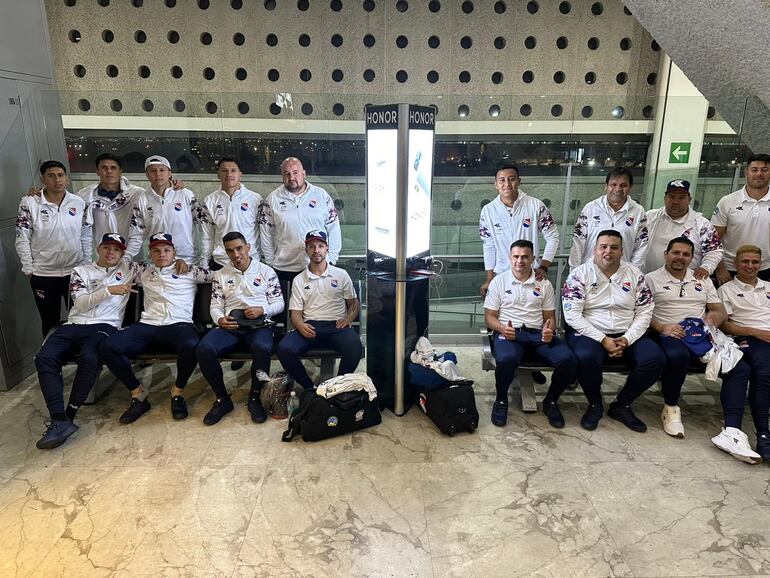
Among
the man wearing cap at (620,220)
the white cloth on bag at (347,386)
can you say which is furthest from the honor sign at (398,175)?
the man wearing cap at (620,220)

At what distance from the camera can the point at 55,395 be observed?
3281 millimetres

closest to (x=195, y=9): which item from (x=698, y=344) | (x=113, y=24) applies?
(x=113, y=24)

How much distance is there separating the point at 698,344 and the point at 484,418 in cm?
156

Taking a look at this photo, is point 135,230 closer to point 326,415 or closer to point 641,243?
point 326,415

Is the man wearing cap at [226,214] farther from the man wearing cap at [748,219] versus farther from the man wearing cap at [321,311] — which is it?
the man wearing cap at [748,219]

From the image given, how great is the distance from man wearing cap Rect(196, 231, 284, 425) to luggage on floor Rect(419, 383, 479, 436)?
1.24 meters

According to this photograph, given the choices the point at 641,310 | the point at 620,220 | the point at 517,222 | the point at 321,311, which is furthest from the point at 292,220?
the point at 641,310

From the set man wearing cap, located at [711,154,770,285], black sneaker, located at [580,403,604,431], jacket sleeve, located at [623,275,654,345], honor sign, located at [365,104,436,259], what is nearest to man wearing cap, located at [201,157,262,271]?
honor sign, located at [365,104,436,259]

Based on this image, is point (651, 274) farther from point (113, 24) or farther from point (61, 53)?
point (61, 53)

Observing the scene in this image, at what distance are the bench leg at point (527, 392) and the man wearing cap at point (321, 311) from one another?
1277mm

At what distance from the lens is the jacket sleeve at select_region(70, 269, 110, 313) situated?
359 centimetres

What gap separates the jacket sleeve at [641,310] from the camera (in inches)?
135

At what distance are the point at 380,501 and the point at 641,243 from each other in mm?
2833

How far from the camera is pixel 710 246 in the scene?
3678 mm
